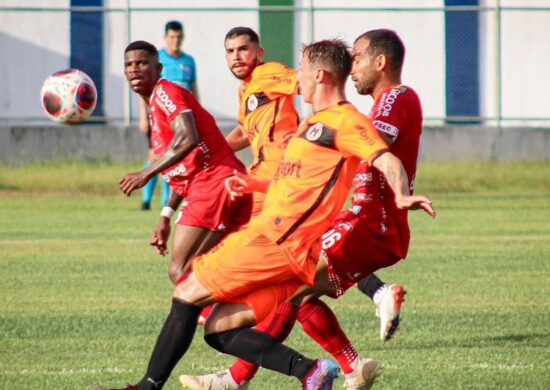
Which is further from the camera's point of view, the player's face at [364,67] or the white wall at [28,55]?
the white wall at [28,55]

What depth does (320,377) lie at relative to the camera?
643cm

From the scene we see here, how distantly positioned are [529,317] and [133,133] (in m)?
14.9

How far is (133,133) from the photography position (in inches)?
953

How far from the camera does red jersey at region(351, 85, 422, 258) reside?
285 inches

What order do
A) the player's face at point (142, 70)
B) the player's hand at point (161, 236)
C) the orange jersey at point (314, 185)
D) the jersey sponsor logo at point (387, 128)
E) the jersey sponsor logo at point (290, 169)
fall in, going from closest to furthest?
the orange jersey at point (314, 185), the jersey sponsor logo at point (290, 169), the jersey sponsor logo at point (387, 128), the player's hand at point (161, 236), the player's face at point (142, 70)

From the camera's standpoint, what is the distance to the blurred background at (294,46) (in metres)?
25.4

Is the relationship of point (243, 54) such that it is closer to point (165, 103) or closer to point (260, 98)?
point (260, 98)

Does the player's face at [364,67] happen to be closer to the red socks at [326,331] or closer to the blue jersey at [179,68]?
the red socks at [326,331]

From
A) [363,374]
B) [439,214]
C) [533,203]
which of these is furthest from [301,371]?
[533,203]

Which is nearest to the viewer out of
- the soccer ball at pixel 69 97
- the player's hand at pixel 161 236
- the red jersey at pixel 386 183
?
the red jersey at pixel 386 183

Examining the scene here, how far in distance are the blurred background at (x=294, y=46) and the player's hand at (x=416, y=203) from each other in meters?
18.7

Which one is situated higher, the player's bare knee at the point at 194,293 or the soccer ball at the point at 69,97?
the soccer ball at the point at 69,97

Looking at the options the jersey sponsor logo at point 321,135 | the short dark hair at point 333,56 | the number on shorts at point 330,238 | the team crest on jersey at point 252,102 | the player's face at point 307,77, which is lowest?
the number on shorts at point 330,238

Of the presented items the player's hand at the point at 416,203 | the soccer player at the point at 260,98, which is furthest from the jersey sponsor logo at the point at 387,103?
the soccer player at the point at 260,98
